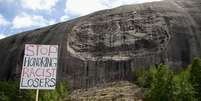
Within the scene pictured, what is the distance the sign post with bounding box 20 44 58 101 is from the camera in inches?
405

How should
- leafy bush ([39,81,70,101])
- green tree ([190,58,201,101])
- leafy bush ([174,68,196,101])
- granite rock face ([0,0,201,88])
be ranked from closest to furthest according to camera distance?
leafy bush ([174,68,196,101]) < green tree ([190,58,201,101]) < leafy bush ([39,81,70,101]) < granite rock face ([0,0,201,88])

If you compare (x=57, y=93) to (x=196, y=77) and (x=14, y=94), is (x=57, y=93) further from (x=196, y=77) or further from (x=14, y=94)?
(x=196, y=77)

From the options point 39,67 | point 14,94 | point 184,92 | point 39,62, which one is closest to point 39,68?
point 39,67

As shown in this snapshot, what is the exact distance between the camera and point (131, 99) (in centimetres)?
3459

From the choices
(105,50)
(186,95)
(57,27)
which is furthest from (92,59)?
(186,95)

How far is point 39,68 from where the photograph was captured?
10.4 m

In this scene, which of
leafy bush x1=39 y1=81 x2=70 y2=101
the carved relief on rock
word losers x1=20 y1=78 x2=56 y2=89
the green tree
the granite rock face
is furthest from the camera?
the carved relief on rock

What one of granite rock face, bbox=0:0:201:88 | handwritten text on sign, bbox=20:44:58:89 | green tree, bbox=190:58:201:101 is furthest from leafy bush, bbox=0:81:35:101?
handwritten text on sign, bbox=20:44:58:89

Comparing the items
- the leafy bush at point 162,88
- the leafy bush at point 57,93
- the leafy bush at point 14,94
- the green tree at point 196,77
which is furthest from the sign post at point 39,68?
the leafy bush at point 57,93

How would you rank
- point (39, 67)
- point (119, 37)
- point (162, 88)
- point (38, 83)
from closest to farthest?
1. point (38, 83)
2. point (39, 67)
3. point (162, 88)
4. point (119, 37)

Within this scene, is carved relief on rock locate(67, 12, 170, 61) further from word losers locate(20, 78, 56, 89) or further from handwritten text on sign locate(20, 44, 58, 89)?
word losers locate(20, 78, 56, 89)

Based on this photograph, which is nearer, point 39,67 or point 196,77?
point 39,67

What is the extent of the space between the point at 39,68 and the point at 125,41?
3371 cm

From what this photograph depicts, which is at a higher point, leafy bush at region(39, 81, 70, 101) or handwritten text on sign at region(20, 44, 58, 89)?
handwritten text on sign at region(20, 44, 58, 89)
